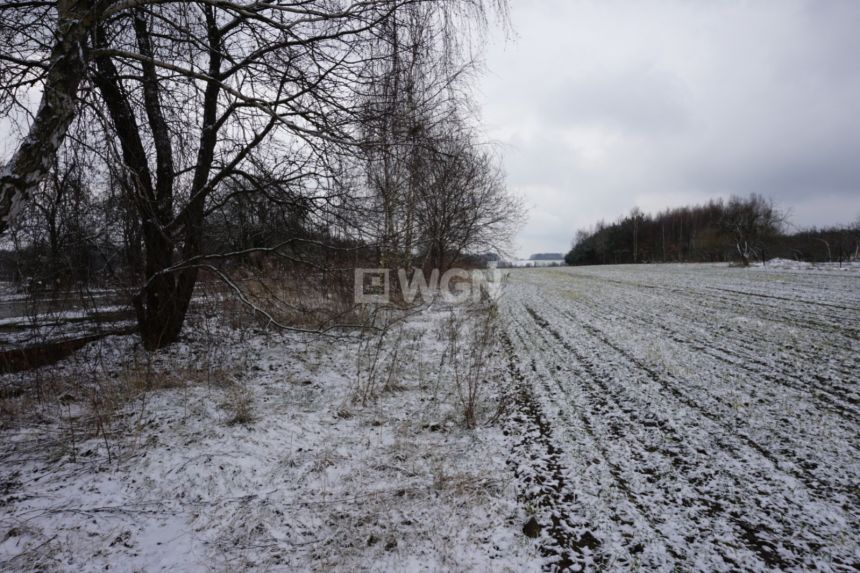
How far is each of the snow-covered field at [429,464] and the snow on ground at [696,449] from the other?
0.02 m

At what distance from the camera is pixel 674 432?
12.1 feet

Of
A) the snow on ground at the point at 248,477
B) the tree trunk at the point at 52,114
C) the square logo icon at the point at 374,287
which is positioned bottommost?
the snow on ground at the point at 248,477

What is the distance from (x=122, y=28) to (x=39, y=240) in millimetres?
2437

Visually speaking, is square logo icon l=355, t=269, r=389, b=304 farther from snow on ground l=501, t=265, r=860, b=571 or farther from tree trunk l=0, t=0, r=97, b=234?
tree trunk l=0, t=0, r=97, b=234

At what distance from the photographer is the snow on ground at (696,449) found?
2326 mm

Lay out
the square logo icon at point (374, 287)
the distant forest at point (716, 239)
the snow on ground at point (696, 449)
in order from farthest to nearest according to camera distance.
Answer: the distant forest at point (716, 239) → the square logo icon at point (374, 287) → the snow on ground at point (696, 449)

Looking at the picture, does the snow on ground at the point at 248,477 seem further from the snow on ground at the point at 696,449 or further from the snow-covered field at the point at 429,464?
the snow on ground at the point at 696,449

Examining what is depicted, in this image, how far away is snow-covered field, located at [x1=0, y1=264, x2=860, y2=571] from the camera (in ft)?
7.65

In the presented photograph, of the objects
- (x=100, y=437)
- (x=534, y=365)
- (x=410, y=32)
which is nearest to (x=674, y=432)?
(x=534, y=365)

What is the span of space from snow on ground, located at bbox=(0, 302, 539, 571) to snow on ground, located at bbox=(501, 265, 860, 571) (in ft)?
1.53

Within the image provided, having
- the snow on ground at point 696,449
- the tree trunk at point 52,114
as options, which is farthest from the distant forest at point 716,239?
the tree trunk at point 52,114

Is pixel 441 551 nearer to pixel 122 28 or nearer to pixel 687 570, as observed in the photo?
pixel 687 570

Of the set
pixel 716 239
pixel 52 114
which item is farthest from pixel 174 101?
pixel 716 239

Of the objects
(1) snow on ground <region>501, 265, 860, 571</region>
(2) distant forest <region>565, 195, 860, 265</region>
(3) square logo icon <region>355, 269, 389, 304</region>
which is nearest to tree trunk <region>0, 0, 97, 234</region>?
(1) snow on ground <region>501, 265, 860, 571</region>
